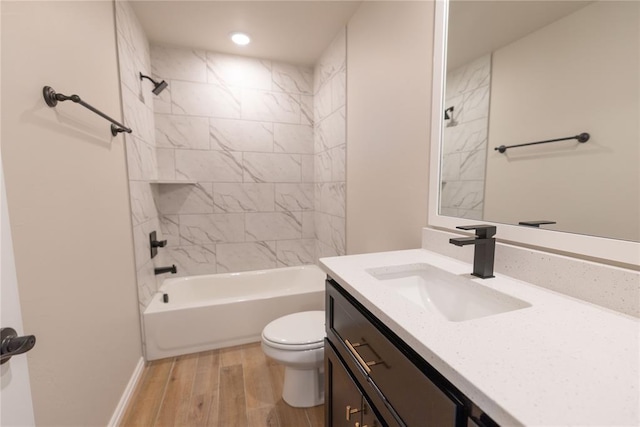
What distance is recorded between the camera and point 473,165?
1152 mm

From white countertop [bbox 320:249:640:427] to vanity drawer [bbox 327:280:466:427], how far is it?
50 mm

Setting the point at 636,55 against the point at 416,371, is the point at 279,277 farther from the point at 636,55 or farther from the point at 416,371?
the point at 636,55

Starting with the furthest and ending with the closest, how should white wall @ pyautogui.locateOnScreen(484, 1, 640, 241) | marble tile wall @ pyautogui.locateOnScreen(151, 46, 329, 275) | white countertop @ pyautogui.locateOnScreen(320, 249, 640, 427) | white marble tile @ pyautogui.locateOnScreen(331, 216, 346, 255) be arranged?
1. marble tile wall @ pyautogui.locateOnScreen(151, 46, 329, 275)
2. white marble tile @ pyautogui.locateOnScreen(331, 216, 346, 255)
3. white wall @ pyautogui.locateOnScreen(484, 1, 640, 241)
4. white countertop @ pyautogui.locateOnScreen(320, 249, 640, 427)

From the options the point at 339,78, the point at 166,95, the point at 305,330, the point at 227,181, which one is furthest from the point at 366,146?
the point at 166,95

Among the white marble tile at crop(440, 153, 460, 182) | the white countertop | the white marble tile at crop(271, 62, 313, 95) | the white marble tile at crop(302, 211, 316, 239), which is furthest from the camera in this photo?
the white marble tile at crop(302, 211, 316, 239)

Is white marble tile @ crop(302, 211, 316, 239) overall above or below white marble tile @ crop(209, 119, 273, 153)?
below

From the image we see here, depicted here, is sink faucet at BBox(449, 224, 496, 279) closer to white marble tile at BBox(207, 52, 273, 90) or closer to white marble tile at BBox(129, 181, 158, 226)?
white marble tile at BBox(129, 181, 158, 226)

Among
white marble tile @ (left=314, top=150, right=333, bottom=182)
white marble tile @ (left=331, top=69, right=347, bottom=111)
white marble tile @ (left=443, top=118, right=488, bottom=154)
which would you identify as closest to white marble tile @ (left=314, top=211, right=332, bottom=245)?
white marble tile @ (left=314, top=150, right=333, bottom=182)

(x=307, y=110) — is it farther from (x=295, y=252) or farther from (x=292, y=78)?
(x=295, y=252)

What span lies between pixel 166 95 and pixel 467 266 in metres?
2.73

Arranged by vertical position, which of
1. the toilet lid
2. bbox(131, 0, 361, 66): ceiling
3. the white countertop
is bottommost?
the toilet lid

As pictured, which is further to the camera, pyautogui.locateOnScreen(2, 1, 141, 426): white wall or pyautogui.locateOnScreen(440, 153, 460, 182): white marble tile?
pyautogui.locateOnScreen(440, 153, 460, 182): white marble tile

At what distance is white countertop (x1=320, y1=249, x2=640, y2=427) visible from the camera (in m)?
0.38

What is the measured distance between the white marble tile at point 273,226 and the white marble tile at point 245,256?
0.09 metres
